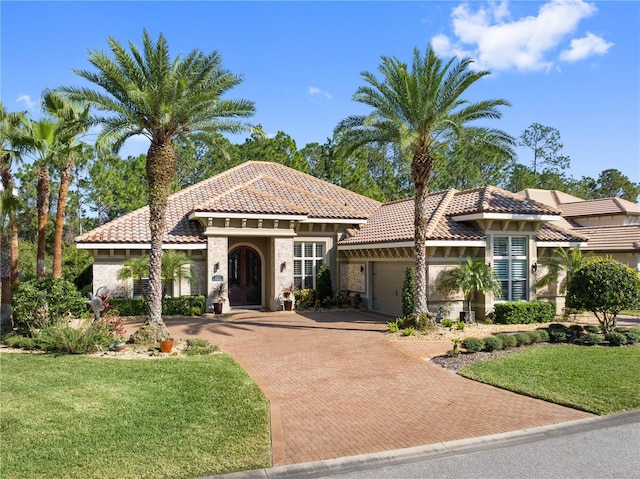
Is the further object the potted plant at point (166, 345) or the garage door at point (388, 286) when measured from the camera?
the garage door at point (388, 286)

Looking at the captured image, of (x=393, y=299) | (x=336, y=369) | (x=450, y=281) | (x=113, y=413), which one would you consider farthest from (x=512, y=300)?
(x=113, y=413)

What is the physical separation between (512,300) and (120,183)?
2835 centimetres

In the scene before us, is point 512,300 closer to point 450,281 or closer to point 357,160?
point 450,281

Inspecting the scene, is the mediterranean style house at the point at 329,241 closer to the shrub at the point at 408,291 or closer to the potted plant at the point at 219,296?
the potted plant at the point at 219,296

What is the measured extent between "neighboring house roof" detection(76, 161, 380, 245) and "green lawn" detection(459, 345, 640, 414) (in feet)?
40.2

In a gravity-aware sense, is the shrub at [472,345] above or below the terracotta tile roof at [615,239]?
below

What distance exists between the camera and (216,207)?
67.7ft

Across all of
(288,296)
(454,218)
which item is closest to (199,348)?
(288,296)

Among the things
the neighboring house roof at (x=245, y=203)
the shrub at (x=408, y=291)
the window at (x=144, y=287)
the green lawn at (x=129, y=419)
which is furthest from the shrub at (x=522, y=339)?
the window at (x=144, y=287)

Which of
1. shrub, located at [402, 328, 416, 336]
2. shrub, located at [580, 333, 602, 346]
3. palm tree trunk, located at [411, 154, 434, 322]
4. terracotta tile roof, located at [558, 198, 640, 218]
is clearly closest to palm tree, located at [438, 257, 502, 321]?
palm tree trunk, located at [411, 154, 434, 322]

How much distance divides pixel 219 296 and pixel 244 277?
2.26 meters

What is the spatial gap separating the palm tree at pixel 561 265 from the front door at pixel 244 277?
1245 cm

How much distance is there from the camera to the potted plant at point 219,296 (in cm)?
2073

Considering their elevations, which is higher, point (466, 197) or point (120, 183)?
point (120, 183)
